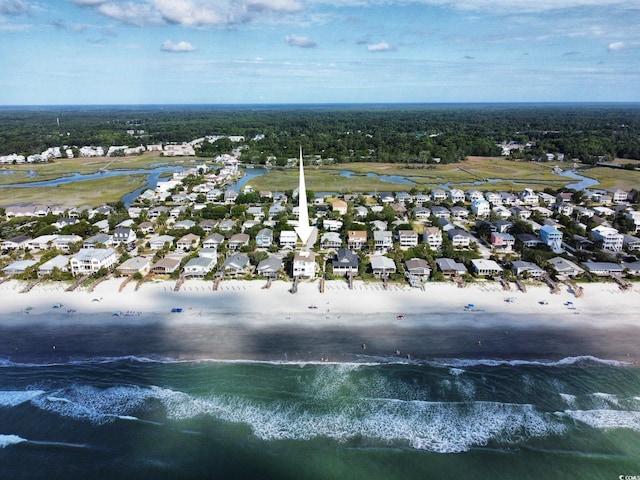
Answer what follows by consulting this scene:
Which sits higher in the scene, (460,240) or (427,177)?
(427,177)

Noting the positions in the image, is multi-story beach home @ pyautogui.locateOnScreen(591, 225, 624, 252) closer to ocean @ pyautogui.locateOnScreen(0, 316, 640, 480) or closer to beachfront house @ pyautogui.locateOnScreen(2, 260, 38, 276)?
ocean @ pyautogui.locateOnScreen(0, 316, 640, 480)

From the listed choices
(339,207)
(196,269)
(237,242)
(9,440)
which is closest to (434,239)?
(339,207)

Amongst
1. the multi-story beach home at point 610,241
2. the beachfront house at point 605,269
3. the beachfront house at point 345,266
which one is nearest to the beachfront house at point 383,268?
the beachfront house at point 345,266

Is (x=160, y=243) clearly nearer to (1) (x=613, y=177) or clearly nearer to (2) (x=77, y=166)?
(2) (x=77, y=166)

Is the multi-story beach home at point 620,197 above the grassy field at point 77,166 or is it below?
below

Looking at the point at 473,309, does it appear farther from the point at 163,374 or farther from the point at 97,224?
the point at 97,224

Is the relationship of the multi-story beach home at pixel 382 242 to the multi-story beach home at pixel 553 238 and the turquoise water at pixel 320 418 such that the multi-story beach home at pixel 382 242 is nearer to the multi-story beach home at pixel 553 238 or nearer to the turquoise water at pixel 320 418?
the multi-story beach home at pixel 553 238

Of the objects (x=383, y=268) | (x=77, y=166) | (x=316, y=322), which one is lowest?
(x=316, y=322)
